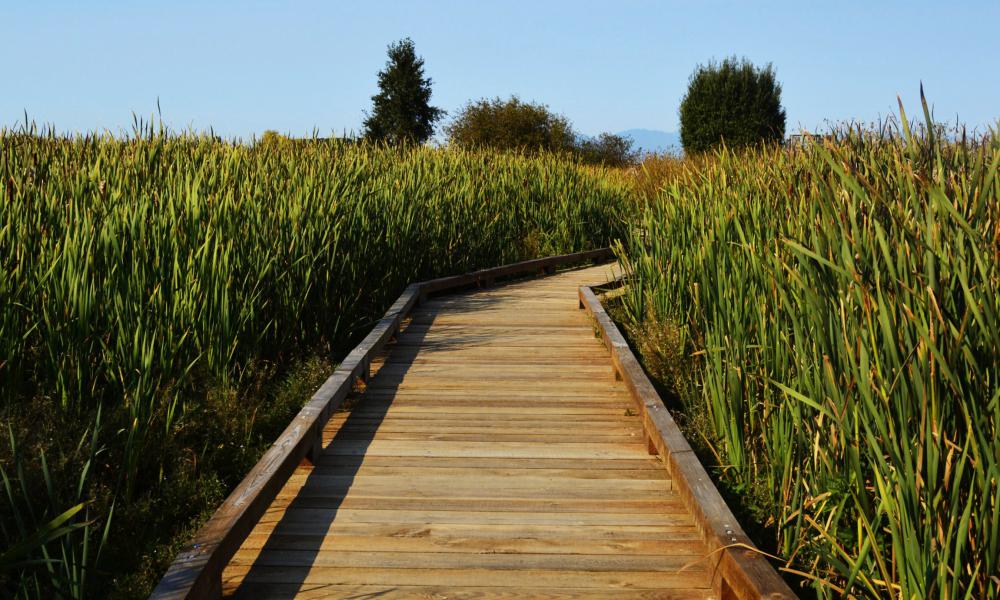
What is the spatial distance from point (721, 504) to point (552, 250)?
8.94m

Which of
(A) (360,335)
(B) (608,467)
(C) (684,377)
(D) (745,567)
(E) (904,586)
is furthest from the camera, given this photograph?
(A) (360,335)

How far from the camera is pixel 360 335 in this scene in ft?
22.8

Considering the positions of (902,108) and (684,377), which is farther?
(684,377)

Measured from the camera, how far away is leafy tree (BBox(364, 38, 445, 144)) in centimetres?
→ 4150

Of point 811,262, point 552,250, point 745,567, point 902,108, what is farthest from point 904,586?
point 552,250

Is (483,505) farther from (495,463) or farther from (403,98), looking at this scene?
(403,98)

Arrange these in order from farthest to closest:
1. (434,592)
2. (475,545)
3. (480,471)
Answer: (480,471)
(475,545)
(434,592)

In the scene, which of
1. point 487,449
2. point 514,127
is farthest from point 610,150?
point 487,449

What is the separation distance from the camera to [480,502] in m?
3.57

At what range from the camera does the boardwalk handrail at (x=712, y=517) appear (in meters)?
2.56

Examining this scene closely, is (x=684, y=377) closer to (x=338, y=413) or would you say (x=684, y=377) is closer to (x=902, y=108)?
(x=338, y=413)

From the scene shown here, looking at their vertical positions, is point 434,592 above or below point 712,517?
below

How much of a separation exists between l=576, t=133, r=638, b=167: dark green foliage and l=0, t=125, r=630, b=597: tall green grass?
21.7 m

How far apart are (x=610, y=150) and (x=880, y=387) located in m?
29.3
